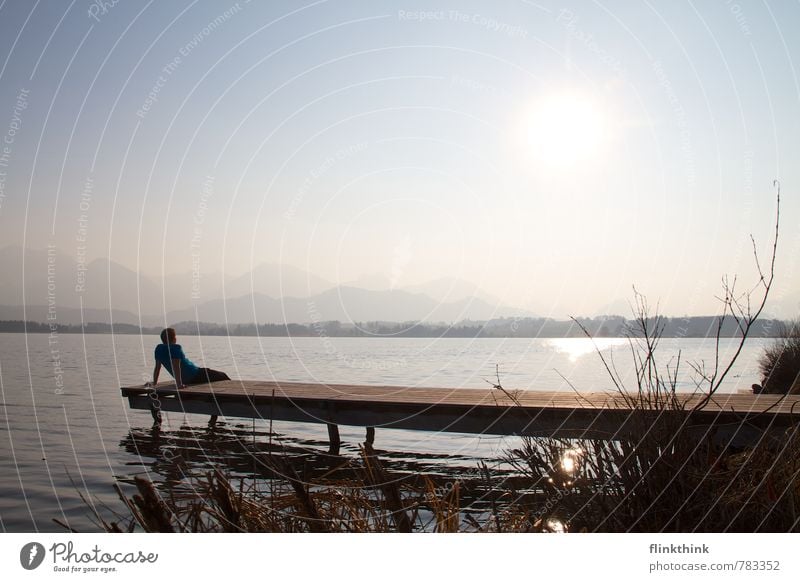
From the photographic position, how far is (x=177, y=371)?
12.2 m

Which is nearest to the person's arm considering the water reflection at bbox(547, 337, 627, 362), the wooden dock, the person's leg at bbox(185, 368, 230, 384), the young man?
the young man

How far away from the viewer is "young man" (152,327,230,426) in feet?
39.7

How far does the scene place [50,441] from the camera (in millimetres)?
12219

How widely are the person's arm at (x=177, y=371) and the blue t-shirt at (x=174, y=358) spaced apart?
0.17 feet

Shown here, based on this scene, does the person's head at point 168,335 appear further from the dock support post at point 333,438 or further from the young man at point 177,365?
the dock support post at point 333,438

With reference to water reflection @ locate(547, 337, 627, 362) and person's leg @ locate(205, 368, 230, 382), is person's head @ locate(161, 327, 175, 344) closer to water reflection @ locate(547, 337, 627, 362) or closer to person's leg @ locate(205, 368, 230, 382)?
person's leg @ locate(205, 368, 230, 382)

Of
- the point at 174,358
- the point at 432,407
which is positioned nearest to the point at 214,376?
the point at 174,358

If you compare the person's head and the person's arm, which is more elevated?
the person's head

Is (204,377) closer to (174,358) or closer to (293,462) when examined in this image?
(174,358)

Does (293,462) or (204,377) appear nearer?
(293,462)
